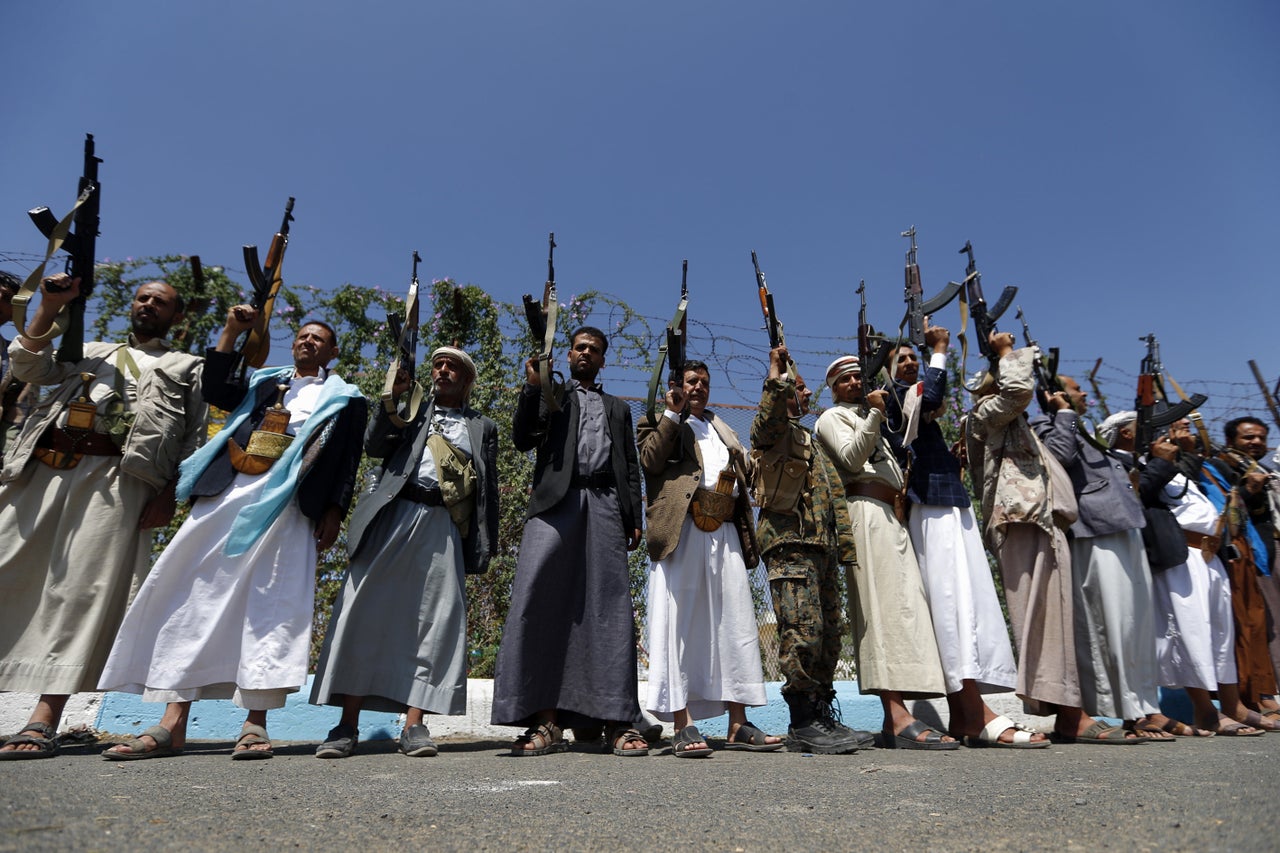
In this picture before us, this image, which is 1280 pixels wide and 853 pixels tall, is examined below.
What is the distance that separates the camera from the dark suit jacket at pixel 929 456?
4.54m

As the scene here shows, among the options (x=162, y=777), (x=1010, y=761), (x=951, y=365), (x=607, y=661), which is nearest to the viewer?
(x=162, y=777)

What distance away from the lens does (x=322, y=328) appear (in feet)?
14.5

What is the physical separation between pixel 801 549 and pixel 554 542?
4.11 ft

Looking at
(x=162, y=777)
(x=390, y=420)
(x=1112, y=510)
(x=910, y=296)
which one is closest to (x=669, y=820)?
(x=162, y=777)

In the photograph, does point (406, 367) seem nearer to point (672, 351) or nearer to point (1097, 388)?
point (672, 351)

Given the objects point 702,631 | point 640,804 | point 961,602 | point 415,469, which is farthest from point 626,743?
point 961,602

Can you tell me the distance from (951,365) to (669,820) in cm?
593

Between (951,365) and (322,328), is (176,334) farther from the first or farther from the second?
(951,365)

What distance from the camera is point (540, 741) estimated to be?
3680 mm

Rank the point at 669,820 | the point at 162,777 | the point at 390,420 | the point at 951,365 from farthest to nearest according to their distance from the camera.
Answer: the point at 951,365 → the point at 390,420 → the point at 162,777 → the point at 669,820

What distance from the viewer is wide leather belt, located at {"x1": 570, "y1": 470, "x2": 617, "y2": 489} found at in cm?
421

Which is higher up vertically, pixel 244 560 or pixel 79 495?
pixel 79 495

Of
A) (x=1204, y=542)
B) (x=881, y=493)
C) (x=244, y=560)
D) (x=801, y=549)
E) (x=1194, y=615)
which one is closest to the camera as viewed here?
(x=244, y=560)

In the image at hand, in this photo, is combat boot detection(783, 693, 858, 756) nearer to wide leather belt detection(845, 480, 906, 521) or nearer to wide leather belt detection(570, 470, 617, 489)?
wide leather belt detection(845, 480, 906, 521)
